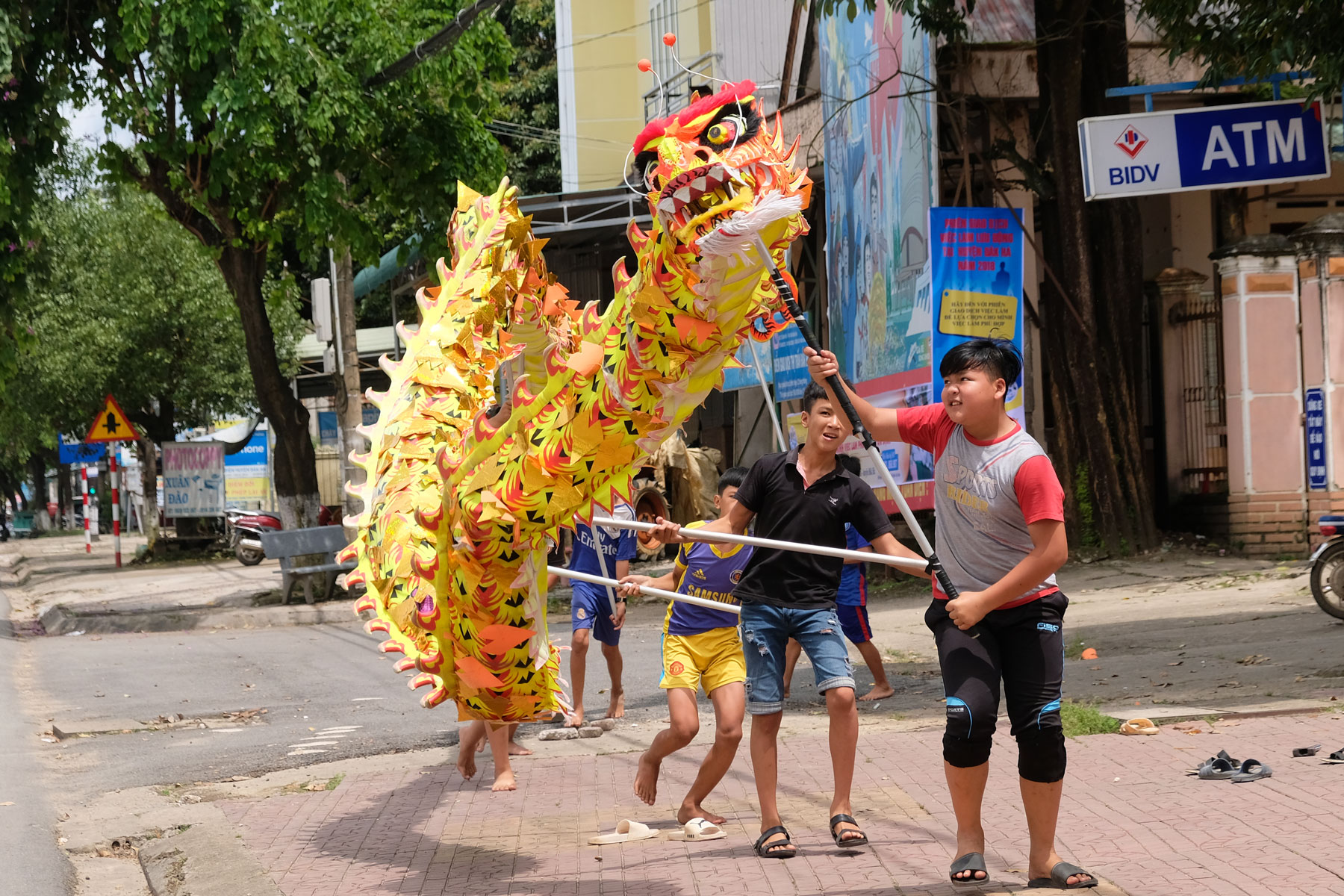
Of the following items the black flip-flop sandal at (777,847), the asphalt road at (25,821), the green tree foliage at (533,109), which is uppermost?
the green tree foliage at (533,109)

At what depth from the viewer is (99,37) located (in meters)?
14.9

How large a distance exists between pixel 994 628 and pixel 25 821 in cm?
475

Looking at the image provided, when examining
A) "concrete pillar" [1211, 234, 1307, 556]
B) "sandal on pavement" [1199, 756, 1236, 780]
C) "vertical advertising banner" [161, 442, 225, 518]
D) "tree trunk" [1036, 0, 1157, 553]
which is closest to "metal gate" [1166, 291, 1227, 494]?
"tree trunk" [1036, 0, 1157, 553]

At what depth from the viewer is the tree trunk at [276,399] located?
1670 cm

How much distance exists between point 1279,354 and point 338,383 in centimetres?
1101

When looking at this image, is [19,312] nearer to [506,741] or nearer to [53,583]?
[53,583]

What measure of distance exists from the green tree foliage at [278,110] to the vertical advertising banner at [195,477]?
969cm

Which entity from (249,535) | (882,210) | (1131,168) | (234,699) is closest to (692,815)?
(234,699)

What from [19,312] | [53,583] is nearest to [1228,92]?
[19,312]

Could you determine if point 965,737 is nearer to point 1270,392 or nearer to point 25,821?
point 25,821

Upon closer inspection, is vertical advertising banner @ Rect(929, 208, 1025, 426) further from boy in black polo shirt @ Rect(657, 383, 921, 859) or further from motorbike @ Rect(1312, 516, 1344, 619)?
boy in black polo shirt @ Rect(657, 383, 921, 859)

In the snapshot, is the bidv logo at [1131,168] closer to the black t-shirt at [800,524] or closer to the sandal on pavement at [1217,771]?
the sandal on pavement at [1217,771]

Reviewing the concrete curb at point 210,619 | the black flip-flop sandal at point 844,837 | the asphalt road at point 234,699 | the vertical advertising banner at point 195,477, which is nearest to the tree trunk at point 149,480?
the vertical advertising banner at point 195,477

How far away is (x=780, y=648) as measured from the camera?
5.43 metres
